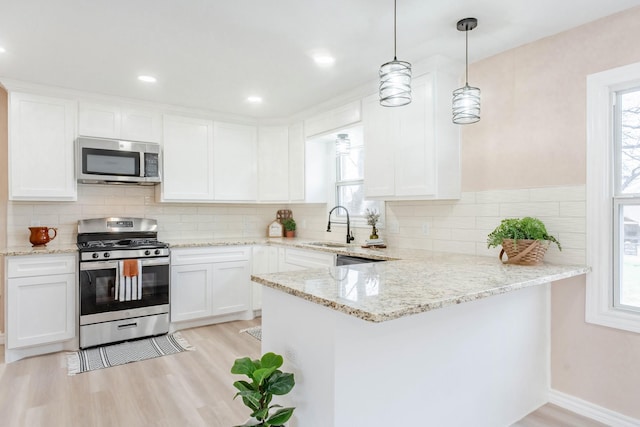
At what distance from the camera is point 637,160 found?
2164 mm

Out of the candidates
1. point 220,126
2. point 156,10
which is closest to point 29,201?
point 220,126

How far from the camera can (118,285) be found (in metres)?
Result: 3.45

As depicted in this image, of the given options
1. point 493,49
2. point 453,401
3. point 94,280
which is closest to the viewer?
point 453,401

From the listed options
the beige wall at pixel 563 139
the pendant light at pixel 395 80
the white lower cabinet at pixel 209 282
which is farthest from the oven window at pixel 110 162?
the beige wall at pixel 563 139

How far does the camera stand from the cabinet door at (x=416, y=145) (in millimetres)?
2859

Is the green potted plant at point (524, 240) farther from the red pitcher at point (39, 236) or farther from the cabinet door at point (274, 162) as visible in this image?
the red pitcher at point (39, 236)

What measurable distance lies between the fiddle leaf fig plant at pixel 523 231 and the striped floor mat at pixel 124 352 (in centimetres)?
271

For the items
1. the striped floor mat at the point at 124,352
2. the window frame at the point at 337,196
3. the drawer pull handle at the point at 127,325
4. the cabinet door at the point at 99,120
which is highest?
the cabinet door at the point at 99,120

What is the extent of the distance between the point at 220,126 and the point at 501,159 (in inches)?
118

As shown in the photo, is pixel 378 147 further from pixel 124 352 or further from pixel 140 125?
pixel 124 352

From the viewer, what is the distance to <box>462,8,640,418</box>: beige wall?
218 centimetres

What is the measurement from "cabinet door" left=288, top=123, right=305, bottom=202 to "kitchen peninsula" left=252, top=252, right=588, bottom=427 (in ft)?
7.81

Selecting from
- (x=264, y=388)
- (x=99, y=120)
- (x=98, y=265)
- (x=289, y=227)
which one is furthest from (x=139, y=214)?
(x=264, y=388)

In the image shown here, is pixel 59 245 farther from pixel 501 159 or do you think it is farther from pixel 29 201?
pixel 501 159
